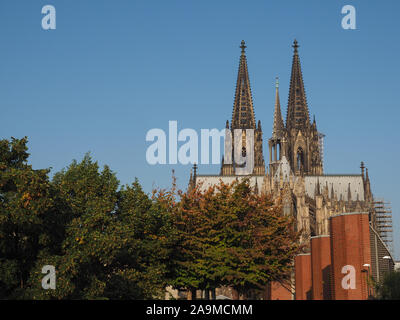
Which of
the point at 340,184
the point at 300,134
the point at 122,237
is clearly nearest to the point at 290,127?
the point at 300,134

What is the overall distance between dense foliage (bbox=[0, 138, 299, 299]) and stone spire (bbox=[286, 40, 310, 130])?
271 feet

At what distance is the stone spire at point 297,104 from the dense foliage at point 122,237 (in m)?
82.7

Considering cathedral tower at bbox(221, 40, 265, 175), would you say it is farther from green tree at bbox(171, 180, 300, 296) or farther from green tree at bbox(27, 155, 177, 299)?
green tree at bbox(27, 155, 177, 299)

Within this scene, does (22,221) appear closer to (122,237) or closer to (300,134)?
(122,237)

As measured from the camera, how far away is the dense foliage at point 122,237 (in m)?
24.8

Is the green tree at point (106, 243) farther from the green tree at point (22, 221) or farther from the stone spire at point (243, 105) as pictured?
the stone spire at point (243, 105)

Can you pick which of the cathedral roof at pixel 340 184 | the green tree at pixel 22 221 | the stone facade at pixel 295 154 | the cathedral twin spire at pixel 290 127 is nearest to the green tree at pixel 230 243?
the green tree at pixel 22 221

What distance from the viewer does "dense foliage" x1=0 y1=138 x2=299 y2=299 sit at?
24750 mm

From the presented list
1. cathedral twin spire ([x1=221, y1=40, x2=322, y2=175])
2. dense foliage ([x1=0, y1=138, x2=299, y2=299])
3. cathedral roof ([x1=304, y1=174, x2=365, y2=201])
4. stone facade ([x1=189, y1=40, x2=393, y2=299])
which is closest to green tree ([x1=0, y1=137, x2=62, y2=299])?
dense foliage ([x1=0, y1=138, x2=299, y2=299])

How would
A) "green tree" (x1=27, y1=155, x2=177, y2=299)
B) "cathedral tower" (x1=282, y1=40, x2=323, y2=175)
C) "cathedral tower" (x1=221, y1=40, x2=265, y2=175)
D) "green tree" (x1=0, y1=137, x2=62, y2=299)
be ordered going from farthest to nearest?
"cathedral tower" (x1=221, y1=40, x2=265, y2=175) → "cathedral tower" (x1=282, y1=40, x2=323, y2=175) → "green tree" (x1=27, y1=155, x2=177, y2=299) → "green tree" (x1=0, y1=137, x2=62, y2=299)

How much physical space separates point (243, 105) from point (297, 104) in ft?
37.6

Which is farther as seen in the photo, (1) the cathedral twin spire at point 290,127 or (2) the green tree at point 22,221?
(1) the cathedral twin spire at point 290,127

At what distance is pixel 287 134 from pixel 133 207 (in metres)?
93.8

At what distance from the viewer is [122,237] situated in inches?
1149
